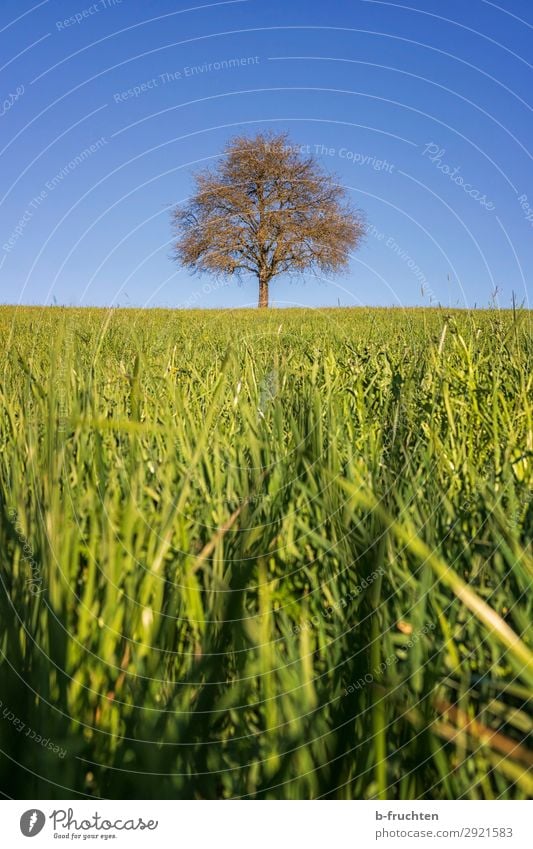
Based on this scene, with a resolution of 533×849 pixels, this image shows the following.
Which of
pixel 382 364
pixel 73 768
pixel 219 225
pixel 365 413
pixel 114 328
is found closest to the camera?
pixel 73 768

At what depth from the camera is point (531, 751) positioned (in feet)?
2.22

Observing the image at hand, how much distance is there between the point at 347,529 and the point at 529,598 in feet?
0.88

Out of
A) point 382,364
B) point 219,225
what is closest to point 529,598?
point 382,364

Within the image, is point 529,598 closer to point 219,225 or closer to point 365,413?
point 365,413
